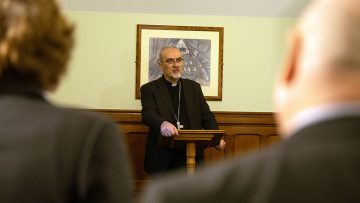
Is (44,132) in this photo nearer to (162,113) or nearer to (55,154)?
(55,154)

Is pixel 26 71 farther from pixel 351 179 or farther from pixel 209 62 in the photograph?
pixel 209 62

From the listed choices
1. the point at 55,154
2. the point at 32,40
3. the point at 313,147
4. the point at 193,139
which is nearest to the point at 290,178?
the point at 313,147

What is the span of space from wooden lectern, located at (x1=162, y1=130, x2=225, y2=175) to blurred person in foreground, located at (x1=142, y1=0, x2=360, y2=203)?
159 inches

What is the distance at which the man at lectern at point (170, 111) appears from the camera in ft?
18.4

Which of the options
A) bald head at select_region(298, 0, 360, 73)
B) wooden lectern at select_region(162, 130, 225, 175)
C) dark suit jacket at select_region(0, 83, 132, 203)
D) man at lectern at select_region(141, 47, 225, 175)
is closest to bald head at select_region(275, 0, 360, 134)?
bald head at select_region(298, 0, 360, 73)

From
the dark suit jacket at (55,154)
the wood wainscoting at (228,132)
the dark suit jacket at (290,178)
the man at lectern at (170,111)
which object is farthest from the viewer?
the wood wainscoting at (228,132)

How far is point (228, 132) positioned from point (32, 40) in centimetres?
555

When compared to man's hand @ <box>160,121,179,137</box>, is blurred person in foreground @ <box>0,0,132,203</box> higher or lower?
higher

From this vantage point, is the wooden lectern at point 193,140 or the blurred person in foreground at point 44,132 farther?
the wooden lectern at point 193,140

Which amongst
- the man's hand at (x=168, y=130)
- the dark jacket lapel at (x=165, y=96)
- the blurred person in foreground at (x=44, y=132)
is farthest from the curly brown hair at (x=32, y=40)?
the dark jacket lapel at (x=165, y=96)

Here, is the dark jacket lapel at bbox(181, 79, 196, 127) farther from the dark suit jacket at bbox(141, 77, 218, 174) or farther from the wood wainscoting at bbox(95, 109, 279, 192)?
the wood wainscoting at bbox(95, 109, 279, 192)

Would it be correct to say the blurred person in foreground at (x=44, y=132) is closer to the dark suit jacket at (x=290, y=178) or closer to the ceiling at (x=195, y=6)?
the dark suit jacket at (x=290, y=178)

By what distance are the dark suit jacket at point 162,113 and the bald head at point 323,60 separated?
15.2 ft

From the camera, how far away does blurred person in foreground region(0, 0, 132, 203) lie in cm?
133
